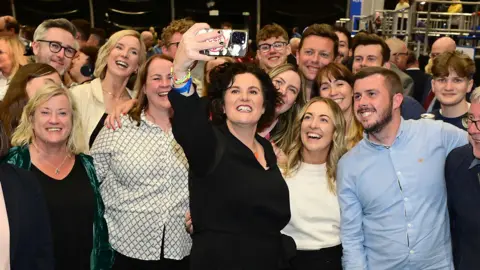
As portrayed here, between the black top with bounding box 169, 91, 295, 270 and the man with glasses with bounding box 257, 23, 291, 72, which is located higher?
the man with glasses with bounding box 257, 23, 291, 72

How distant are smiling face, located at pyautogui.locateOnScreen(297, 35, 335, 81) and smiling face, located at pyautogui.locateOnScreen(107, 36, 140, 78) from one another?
3.85ft

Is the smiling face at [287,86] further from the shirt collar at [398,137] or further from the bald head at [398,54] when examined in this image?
the bald head at [398,54]

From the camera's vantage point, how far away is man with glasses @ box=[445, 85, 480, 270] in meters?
2.55

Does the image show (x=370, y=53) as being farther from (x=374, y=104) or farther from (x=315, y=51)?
(x=374, y=104)

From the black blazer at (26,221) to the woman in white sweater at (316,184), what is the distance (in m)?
1.20

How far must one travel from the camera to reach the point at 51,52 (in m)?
3.90

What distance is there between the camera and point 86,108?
11.9 feet

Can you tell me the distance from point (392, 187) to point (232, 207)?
2.97 feet

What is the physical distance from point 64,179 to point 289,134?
1281 mm

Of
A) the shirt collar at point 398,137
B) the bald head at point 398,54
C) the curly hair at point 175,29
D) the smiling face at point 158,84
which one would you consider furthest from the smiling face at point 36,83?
the bald head at point 398,54

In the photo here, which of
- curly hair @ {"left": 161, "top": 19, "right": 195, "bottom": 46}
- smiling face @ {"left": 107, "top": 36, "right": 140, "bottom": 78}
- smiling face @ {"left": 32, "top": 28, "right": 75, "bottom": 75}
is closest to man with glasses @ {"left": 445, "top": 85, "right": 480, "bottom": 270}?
smiling face @ {"left": 107, "top": 36, "right": 140, "bottom": 78}

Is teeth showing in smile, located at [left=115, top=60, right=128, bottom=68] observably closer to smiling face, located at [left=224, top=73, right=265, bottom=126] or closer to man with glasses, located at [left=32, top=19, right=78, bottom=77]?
man with glasses, located at [left=32, top=19, right=78, bottom=77]

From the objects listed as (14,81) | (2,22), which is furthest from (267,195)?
(2,22)

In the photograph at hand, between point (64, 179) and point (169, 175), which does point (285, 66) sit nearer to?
point (169, 175)
